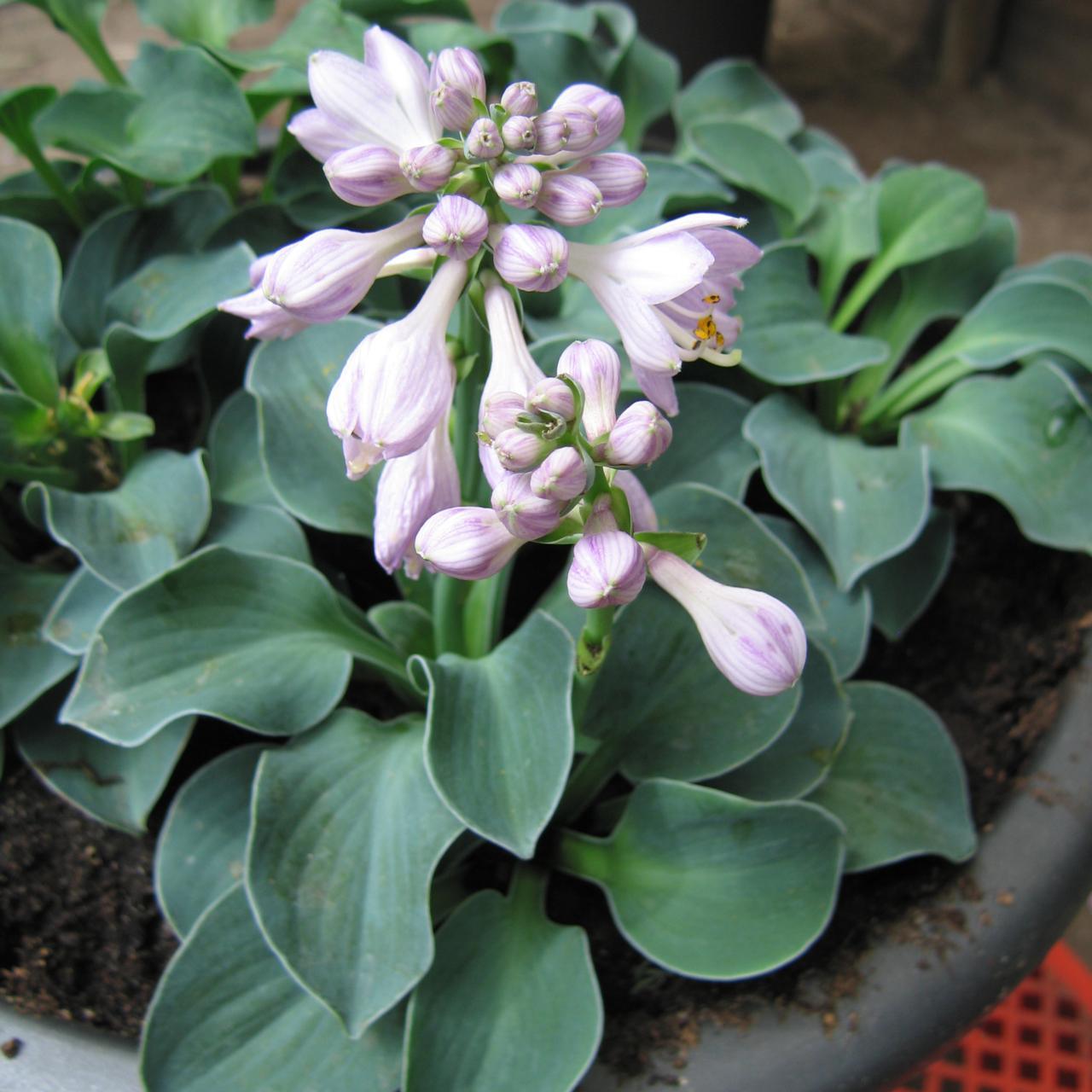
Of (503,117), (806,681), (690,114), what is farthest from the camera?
(690,114)

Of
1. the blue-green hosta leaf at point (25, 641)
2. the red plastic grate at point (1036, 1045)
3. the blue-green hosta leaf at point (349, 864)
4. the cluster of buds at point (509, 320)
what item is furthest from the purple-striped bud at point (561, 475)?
the red plastic grate at point (1036, 1045)

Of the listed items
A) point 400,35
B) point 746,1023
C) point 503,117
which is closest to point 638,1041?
point 746,1023

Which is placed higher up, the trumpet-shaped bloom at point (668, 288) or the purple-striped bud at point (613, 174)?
the purple-striped bud at point (613, 174)

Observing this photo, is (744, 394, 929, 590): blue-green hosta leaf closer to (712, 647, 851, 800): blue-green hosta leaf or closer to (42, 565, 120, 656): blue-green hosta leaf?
(712, 647, 851, 800): blue-green hosta leaf

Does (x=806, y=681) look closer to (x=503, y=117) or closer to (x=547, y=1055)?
(x=547, y=1055)

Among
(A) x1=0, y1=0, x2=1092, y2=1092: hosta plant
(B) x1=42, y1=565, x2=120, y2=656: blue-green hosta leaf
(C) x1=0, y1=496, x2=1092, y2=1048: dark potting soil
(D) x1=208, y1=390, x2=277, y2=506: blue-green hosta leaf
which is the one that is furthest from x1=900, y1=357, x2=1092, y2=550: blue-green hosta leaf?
(B) x1=42, y1=565, x2=120, y2=656: blue-green hosta leaf

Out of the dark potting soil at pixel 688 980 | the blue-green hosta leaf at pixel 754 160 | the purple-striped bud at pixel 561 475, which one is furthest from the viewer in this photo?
the blue-green hosta leaf at pixel 754 160

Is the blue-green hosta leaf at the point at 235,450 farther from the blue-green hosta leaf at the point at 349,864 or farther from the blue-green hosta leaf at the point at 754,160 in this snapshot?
the blue-green hosta leaf at the point at 754,160
